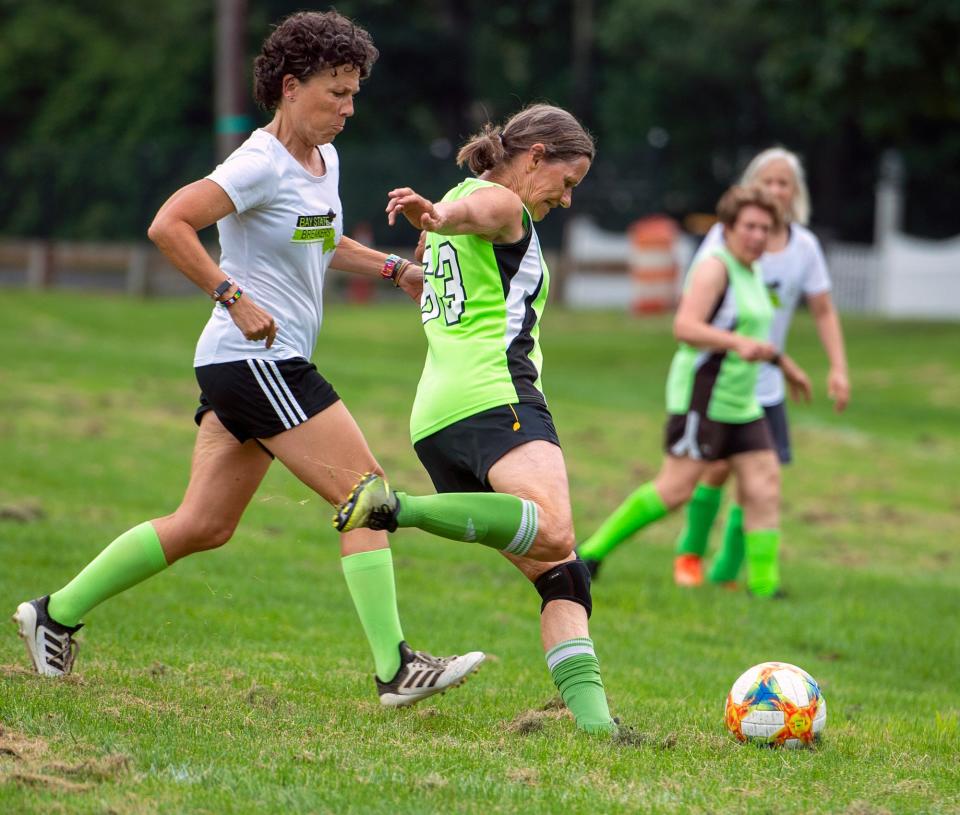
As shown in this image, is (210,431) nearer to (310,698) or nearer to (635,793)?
(310,698)

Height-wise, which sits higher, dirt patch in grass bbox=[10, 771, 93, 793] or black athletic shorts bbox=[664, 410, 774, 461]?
dirt patch in grass bbox=[10, 771, 93, 793]

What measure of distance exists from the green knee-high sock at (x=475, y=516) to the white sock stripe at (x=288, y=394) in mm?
645

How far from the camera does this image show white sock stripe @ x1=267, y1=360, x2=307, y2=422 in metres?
4.91

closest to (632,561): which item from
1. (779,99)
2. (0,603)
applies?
(0,603)

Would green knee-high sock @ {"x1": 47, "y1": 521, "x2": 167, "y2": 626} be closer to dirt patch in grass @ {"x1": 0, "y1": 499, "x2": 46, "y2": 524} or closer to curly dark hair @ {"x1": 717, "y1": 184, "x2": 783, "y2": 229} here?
dirt patch in grass @ {"x1": 0, "y1": 499, "x2": 46, "y2": 524}

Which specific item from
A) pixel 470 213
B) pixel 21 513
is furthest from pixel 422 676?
pixel 21 513

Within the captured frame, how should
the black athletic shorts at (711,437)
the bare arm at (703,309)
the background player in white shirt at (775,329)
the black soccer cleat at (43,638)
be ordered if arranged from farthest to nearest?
the background player in white shirt at (775,329) → the black athletic shorts at (711,437) → the bare arm at (703,309) → the black soccer cleat at (43,638)

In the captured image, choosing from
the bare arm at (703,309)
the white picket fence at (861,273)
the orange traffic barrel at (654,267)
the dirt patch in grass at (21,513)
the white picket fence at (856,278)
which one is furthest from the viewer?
the white picket fence at (856,278)

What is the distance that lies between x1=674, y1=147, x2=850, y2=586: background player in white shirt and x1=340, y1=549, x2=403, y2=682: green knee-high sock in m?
3.79

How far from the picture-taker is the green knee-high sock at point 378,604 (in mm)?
5031

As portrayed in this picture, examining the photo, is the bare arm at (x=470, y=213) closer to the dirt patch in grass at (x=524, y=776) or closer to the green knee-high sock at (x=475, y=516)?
the green knee-high sock at (x=475, y=516)

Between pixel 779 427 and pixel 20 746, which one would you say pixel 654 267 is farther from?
pixel 20 746

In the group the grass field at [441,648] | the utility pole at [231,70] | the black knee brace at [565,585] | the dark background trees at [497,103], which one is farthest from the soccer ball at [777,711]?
the dark background trees at [497,103]

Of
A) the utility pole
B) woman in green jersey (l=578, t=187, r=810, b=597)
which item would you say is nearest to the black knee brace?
woman in green jersey (l=578, t=187, r=810, b=597)
